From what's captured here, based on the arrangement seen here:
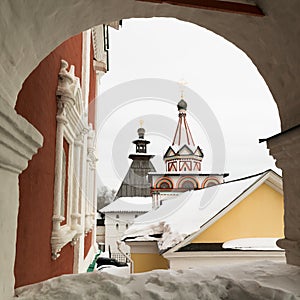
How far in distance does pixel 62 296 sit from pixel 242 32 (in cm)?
187

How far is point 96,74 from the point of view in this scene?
386 inches

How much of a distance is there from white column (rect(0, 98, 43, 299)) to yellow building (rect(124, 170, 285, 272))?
14.3 feet

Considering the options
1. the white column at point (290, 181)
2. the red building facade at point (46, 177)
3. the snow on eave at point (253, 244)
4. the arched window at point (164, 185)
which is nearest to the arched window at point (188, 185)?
the arched window at point (164, 185)

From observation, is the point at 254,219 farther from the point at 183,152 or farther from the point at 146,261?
the point at 183,152

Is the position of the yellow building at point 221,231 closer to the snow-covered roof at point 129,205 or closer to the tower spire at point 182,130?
the snow-covered roof at point 129,205

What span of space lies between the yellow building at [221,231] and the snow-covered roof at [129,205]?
12686 mm

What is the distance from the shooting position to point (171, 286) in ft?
5.79

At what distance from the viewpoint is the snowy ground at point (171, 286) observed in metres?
1.64

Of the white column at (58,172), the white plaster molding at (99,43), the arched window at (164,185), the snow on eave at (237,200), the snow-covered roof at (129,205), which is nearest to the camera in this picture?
the white column at (58,172)

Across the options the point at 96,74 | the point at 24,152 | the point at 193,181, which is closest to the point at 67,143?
the point at 24,152

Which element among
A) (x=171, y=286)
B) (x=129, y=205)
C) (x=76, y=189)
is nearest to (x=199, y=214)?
(x=76, y=189)

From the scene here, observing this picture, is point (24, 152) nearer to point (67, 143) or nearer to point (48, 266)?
point (48, 266)

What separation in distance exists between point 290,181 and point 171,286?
3.30 feet

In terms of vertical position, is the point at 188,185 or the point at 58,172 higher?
the point at 188,185
